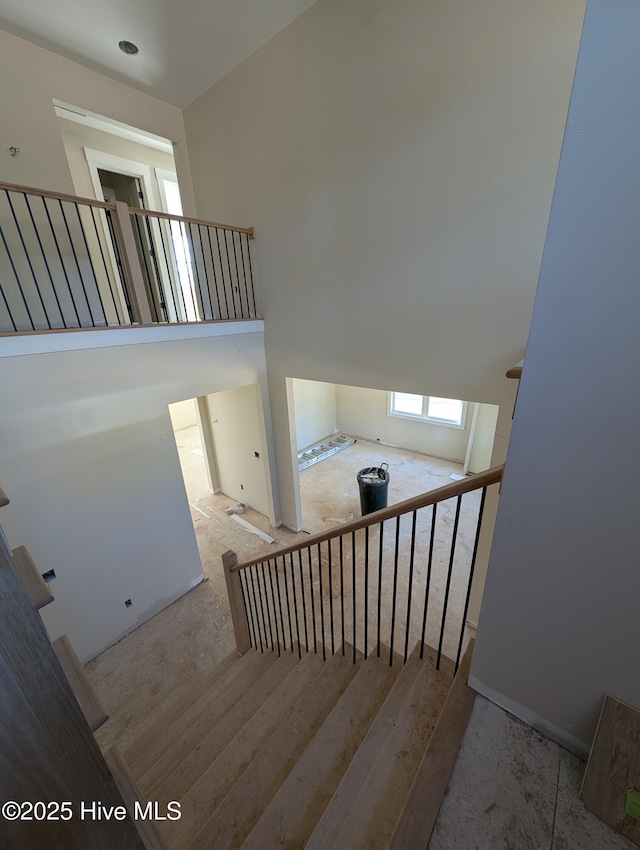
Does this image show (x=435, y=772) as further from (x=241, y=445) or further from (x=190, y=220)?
(x=241, y=445)

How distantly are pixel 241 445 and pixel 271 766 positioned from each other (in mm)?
3723

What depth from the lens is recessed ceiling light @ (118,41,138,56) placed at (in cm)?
281

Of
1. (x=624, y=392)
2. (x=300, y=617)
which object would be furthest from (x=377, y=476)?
(x=624, y=392)

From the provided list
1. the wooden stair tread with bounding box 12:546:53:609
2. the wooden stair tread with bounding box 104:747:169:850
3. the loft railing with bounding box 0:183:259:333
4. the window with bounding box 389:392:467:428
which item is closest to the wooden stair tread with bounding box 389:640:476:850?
the wooden stair tread with bounding box 104:747:169:850

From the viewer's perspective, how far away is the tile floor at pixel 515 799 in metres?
0.90

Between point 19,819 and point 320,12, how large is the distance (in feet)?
14.6

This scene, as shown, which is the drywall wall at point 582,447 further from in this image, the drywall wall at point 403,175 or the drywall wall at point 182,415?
the drywall wall at point 182,415

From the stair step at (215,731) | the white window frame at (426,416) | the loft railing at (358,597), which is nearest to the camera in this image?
the stair step at (215,731)

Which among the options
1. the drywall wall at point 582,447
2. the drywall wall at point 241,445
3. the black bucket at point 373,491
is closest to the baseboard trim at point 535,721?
the drywall wall at point 582,447

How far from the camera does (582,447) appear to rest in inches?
32.9

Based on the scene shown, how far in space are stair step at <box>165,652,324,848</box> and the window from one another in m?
4.85

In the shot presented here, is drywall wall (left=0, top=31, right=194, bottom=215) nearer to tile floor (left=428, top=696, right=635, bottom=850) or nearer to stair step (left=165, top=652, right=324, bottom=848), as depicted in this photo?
stair step (left=165, top=652, right=324, bottom=848)

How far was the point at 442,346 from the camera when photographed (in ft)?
8.44

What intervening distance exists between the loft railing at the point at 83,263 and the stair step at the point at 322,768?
3.05 m
